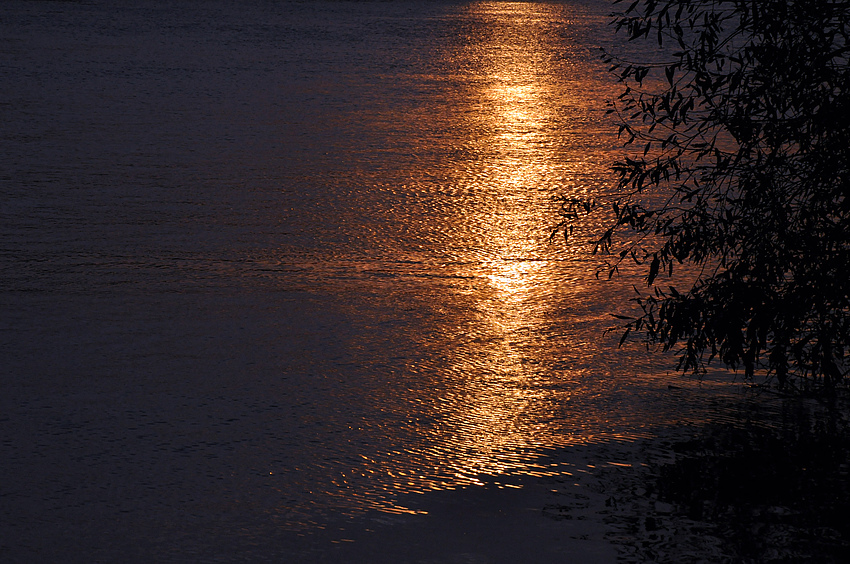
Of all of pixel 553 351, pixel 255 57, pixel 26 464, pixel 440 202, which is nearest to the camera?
pixel 26 464

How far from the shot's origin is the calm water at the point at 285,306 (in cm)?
421

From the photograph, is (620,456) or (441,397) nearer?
(620,456)

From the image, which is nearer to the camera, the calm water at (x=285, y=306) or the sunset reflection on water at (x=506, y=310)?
the calm water at (x=285, y=306)

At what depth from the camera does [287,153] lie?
980 cm

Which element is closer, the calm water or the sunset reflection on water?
the calm water

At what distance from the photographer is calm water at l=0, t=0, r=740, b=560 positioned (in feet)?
13.8

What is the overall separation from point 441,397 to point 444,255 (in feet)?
7.47

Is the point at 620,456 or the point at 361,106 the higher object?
the point at 361,106

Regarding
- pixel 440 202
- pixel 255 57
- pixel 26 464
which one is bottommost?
pixel 26 464

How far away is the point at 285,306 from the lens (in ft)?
20.3

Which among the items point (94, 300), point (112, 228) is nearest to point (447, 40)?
point (112, 228)

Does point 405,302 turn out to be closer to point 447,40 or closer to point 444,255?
point 444,255

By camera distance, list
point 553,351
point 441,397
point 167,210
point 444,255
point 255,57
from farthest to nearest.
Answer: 1. point 255,57
2. point 167,210
3. point 444,255
4. point 553,351
5. point 441,397

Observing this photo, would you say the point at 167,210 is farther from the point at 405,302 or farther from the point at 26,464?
the point at 26,464
